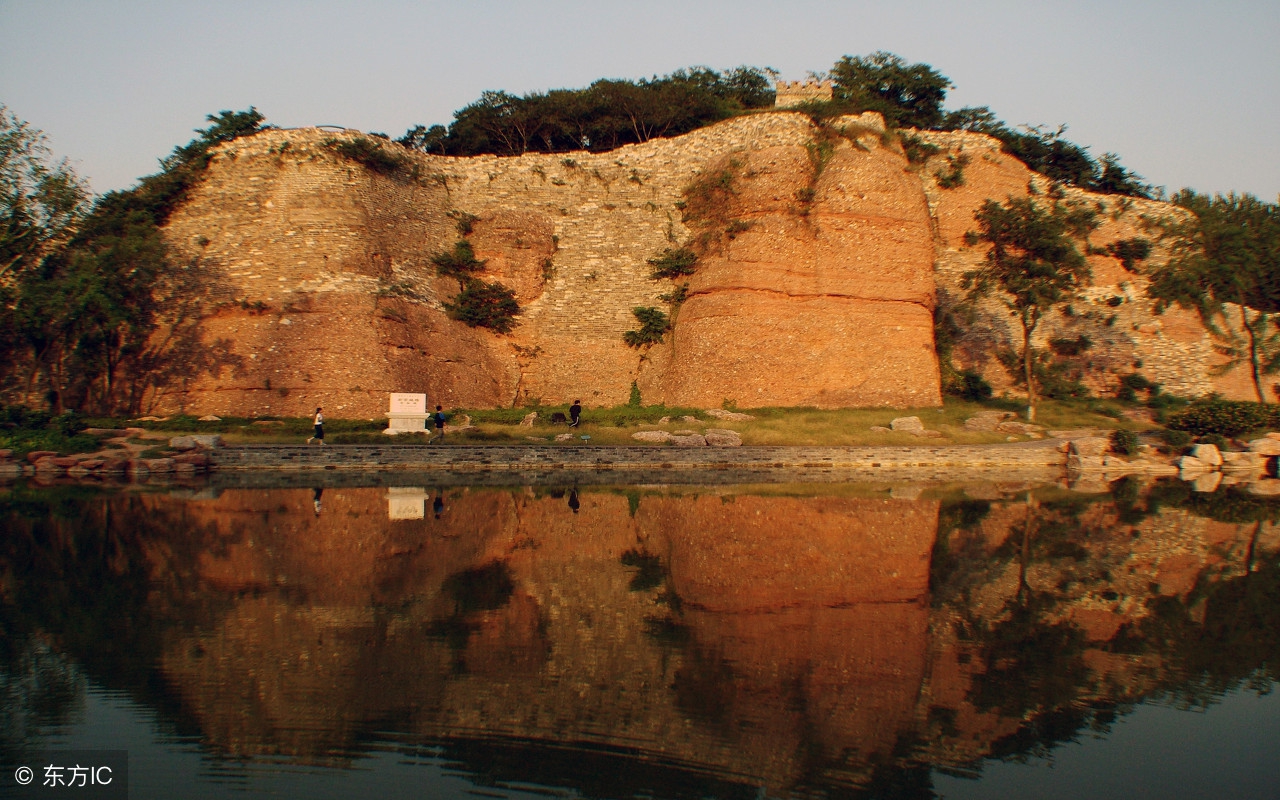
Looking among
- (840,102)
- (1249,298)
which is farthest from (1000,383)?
(840,102)

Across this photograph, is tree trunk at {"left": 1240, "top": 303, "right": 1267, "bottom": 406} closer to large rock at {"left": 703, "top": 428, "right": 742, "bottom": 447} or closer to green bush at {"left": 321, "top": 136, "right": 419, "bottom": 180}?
large rock at {"left": 703, "top": 428, "right": 742, "bottom": 447}

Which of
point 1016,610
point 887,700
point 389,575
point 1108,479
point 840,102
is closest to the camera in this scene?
point 887,700

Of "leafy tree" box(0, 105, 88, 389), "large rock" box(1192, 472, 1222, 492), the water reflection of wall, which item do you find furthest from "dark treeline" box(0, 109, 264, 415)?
"large rock" box(1192, 472, 1222, 492)

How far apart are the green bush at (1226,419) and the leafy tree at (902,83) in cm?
2398

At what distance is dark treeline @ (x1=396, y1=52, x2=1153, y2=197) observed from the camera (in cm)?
4375

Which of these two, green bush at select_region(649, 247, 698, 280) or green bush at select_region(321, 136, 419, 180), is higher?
green bush at select_region(321, 136, 419, 180)

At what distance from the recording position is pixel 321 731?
6312 millimetres

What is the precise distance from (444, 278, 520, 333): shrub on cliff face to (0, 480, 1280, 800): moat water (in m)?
19.4

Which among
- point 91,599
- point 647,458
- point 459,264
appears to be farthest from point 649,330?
point 91,599

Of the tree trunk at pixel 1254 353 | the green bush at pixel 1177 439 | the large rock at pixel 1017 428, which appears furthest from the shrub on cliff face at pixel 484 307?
the tree trunk at pixel 1254 353

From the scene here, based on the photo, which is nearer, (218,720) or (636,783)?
(636,783)

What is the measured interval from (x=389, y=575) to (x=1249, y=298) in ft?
127

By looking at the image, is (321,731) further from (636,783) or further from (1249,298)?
(1249,298)

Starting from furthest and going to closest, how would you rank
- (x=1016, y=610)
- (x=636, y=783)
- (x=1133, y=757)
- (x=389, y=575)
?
1. (x=389, y=575)
2. (x=1016, y=610)
3. (x=1133, y=757)
4. (x=636, y=783)
